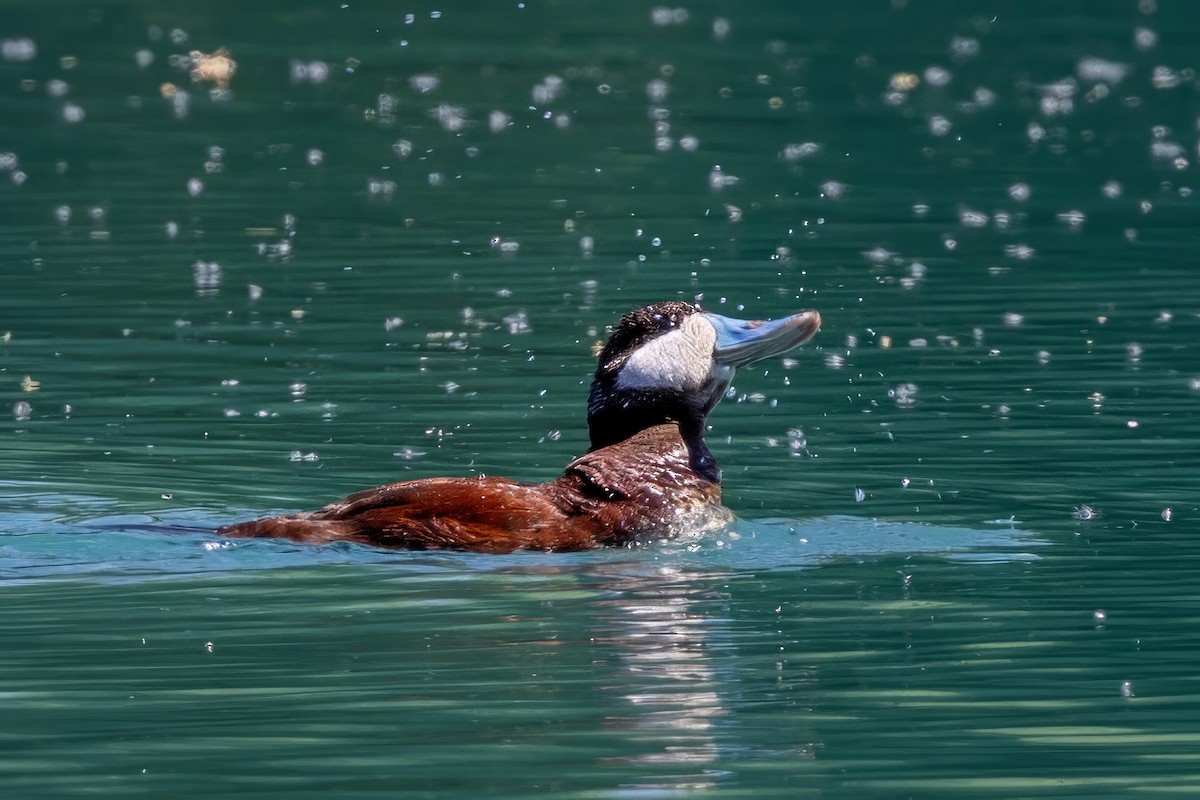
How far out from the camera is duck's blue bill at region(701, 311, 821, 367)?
34.1ft

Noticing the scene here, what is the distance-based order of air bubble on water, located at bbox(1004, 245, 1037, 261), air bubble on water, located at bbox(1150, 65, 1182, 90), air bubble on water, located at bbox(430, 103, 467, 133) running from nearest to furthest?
air bubble on water, located at bbox(1004, 245, 1037, 261) < air bubble on water, located at bbox(430, 103, 467, 133) < air bubble on water, located at bbox(1150, 65, 1182, 90)

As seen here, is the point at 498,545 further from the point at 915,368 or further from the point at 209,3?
the point at 209,3

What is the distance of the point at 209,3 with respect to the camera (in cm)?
3869

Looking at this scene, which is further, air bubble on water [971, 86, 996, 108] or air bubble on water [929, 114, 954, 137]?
air bubble on water [971, 86, 996, 108]

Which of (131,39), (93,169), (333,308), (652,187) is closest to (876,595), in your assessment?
(333,308)

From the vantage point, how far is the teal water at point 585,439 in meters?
7.00

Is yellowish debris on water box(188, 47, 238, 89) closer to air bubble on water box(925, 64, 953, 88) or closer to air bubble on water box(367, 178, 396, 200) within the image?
air bubble on water box(367, 178, 396, 200)

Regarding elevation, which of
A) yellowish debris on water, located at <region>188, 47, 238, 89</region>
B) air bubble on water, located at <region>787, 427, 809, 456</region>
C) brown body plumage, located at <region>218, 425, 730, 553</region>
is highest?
yellowish debris on water, located at <region>188, 47, 238, 89</region>

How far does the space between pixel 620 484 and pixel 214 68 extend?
76.5ft

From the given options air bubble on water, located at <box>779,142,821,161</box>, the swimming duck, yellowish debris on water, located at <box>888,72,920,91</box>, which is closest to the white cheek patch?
the swimming duck

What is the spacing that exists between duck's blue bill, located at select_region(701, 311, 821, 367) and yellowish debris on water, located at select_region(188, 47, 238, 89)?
832 inches

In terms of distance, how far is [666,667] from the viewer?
7688 mm

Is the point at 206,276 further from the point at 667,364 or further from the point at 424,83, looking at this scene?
the point at 424,83

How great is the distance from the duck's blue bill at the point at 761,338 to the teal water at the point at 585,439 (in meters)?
0.71
